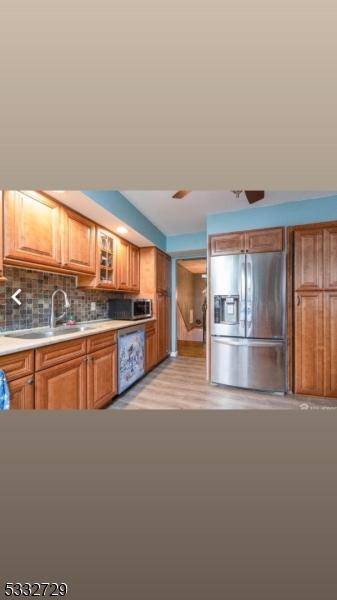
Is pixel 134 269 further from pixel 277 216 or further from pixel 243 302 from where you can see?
pixel 277 216

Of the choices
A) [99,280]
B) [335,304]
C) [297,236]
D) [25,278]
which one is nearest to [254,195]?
[297,236]

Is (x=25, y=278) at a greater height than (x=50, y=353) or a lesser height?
greater

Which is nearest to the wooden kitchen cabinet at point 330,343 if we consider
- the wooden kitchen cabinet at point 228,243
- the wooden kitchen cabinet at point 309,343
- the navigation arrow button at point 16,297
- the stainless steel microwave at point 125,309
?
the wooden kitchen cabinet at point 309,343

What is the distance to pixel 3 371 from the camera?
1.06 metres

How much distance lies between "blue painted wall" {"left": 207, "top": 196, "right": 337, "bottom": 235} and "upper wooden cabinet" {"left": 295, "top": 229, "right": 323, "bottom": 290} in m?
0.21

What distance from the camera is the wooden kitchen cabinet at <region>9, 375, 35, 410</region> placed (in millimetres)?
1126

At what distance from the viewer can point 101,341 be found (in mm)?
1940

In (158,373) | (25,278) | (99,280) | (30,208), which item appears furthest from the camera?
(158,373)

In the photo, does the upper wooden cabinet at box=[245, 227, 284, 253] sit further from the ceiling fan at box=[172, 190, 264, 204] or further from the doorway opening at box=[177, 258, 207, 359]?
the doorway opening at box=[177, 258, 207, 359]

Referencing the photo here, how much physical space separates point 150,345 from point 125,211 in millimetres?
1798

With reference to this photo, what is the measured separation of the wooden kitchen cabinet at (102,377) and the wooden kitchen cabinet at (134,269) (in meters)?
1.20

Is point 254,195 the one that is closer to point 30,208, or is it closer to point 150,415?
point 30,208

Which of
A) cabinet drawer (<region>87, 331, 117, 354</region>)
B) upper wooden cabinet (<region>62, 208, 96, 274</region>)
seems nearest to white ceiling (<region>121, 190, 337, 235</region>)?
upper wooden cabinet (<region>62, 208, 96, 274</region>)

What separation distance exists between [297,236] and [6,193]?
2.55 meters
